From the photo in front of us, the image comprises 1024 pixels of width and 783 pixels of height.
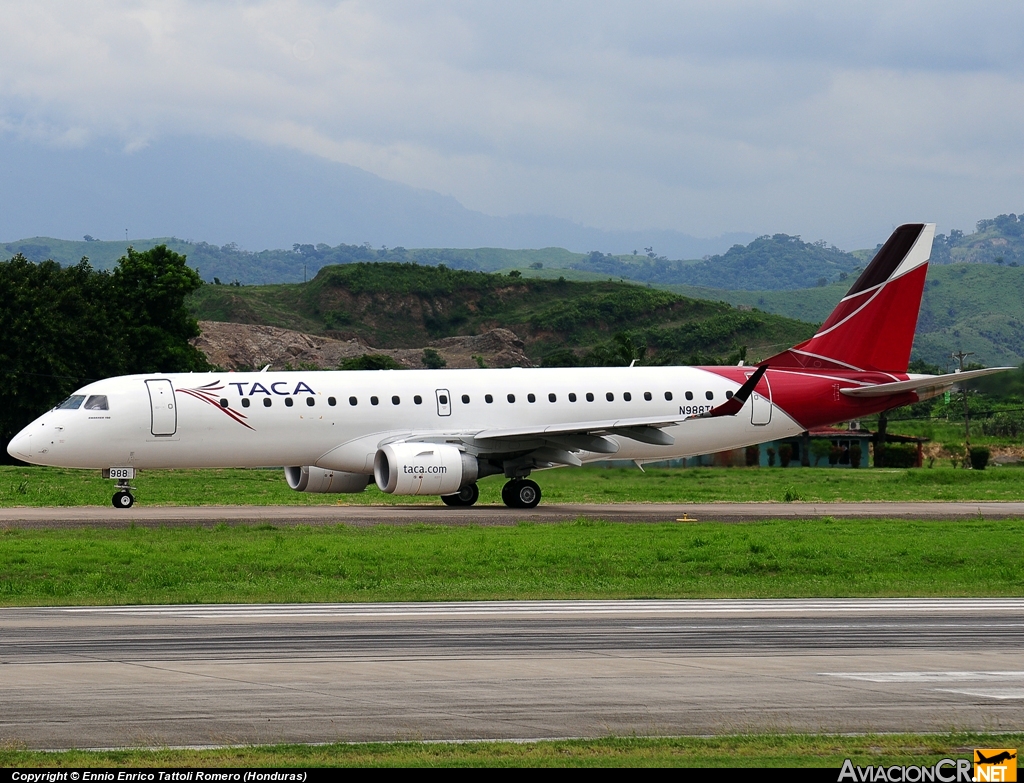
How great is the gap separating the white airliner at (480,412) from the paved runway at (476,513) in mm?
1080

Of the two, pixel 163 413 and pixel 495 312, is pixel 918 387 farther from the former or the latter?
pixel 495 312

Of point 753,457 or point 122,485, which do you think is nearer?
point 122,485

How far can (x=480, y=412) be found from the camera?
38312 mm

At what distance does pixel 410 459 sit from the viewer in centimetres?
3512

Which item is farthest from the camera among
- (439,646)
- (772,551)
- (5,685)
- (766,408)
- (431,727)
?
(766,408)

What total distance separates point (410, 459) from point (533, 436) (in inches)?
140

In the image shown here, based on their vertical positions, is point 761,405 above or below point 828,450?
above

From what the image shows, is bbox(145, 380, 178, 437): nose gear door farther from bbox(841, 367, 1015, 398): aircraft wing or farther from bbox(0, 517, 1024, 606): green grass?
bbox(841, 367, 1015, 398): aircraft wing

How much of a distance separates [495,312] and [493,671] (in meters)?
154

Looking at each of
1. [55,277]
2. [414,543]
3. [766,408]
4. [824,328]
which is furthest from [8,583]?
[55,277]

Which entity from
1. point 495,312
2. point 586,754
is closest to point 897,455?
point 586,754

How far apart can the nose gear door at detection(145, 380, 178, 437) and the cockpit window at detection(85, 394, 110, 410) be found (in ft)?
3.85

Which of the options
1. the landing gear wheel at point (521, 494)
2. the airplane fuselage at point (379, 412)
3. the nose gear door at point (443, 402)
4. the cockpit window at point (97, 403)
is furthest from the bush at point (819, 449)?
the cockpit window at point (97, 403)

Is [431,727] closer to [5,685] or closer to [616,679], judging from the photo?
[616,679]
